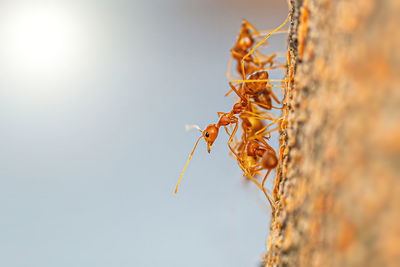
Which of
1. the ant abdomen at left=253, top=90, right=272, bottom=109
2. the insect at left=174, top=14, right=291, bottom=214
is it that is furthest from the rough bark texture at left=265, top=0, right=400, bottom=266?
the ant abdomen at left=253, top=90, right=272, bottom=109

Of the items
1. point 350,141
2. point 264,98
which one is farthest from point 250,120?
point 350,141

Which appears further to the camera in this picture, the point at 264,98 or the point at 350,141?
the point at 264,98

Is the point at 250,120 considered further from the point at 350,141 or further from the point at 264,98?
the point at 350,141

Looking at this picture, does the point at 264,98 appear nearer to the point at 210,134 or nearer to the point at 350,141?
the point at 210,134

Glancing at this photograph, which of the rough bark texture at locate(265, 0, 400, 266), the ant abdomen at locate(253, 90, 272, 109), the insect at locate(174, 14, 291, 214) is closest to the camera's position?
the rough bark texture at locate(265, 0, 400, 266)

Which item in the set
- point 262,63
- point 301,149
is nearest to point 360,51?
point 301,149

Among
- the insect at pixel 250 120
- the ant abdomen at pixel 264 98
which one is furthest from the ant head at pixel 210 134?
the ant abdomen at pixel 264 98

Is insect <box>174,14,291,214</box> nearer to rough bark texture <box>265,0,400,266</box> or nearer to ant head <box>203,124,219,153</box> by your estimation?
ant head <box>203,124,219,153</box>

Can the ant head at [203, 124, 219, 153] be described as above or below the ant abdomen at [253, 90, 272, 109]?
below

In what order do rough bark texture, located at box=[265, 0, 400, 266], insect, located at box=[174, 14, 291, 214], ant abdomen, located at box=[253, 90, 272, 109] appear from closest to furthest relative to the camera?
rough bark texture, located at box=[265, 0, 400, 266]
insect, located at box=[174, 14, 291, 214]
ant abdomen, located at box=[253, 90, 272, 109]

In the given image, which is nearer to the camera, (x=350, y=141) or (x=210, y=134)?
(x=350, y=141)
